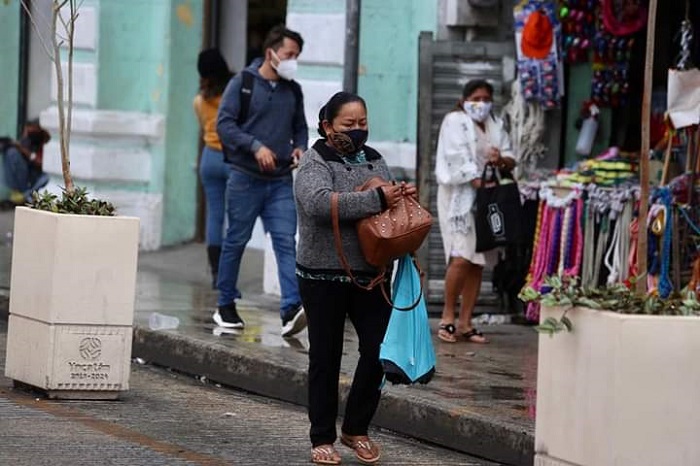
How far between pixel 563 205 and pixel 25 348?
13.1 feet

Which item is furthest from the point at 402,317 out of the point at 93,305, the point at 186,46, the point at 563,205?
the point at 186,46

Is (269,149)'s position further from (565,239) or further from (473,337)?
(565,239)

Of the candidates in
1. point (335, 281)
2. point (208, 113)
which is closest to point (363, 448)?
point (335, 281)

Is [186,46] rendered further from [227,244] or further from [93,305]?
[93,305]

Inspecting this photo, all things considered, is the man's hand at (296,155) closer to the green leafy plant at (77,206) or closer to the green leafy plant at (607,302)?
the green leafy plant at (77,206)

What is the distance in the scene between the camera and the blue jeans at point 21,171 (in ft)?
58.0

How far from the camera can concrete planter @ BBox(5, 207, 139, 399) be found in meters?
8.54

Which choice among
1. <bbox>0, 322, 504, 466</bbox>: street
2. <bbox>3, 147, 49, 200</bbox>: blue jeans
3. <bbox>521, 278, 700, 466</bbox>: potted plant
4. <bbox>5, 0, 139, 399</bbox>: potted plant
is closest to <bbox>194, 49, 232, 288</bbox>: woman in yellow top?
<bbox>0, 322, 504, 466</bbox>: street

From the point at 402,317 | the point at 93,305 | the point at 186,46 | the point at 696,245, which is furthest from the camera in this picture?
the point at 186,46

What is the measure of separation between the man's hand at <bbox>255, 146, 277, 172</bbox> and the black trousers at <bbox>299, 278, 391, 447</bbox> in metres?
2.99

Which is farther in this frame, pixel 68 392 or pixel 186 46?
pixel 186 46

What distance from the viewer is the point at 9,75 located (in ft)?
61.0

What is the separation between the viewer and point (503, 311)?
12086mm

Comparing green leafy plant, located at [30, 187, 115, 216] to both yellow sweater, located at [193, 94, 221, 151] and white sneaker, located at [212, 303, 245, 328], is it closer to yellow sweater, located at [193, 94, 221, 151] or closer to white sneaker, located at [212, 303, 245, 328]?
white sneaker, located at [212, 303, 245, 328]
